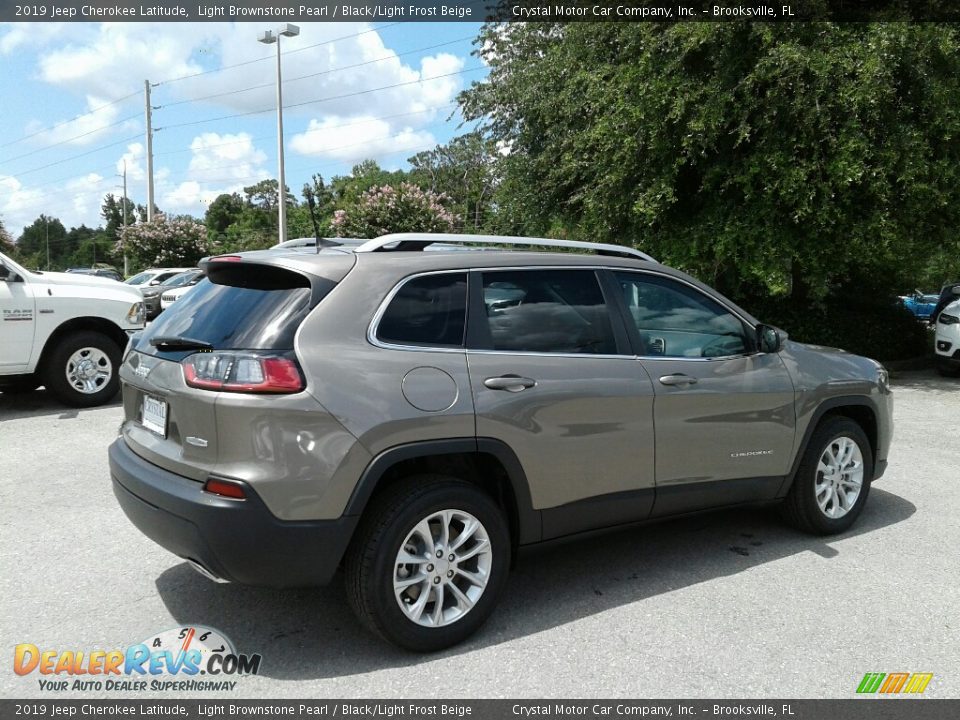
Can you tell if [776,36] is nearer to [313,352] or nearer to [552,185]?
[552,185]

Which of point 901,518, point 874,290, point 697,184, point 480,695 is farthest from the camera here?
point 874,290

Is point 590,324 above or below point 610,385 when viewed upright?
above

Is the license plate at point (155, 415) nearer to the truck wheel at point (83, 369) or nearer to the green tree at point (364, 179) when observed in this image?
the truck wheel at point (83, 369)

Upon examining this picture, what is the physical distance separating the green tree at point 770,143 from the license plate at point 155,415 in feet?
30.1

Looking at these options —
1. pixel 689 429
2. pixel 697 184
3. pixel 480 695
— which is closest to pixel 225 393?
pixel 480 695

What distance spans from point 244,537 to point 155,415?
2.70 ft

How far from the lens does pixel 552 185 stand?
14625mm

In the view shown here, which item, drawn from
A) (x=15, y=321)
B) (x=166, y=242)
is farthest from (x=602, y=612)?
(x=166, y=242)

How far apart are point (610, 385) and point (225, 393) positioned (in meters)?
1.79

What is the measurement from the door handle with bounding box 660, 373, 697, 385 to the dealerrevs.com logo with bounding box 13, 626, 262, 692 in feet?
7.60

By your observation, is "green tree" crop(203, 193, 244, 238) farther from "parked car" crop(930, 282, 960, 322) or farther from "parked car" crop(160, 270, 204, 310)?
"parked car" crop(930, 282, 960, 322)

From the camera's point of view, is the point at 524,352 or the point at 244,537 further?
the point at 524,352

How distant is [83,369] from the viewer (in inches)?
351
